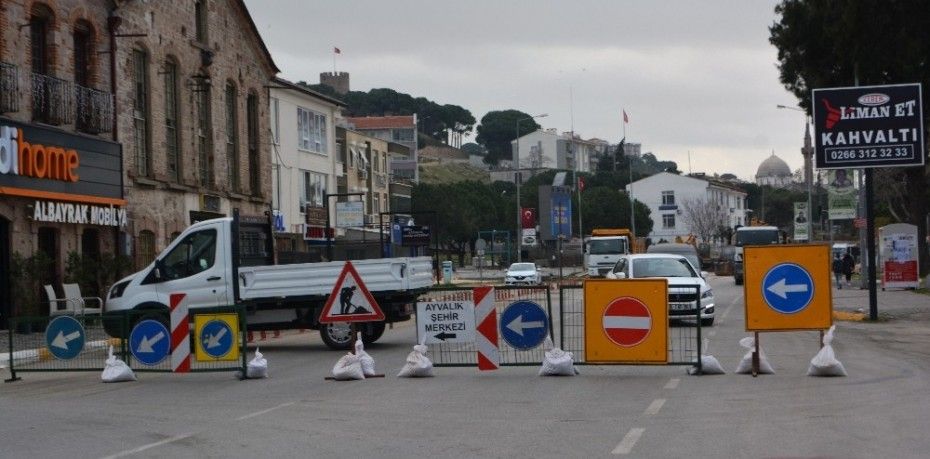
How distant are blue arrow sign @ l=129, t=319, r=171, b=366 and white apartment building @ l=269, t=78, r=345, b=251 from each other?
1344 inches

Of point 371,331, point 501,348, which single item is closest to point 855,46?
point 371,331

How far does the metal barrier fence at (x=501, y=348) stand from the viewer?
1691cm

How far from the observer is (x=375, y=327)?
23156 mm

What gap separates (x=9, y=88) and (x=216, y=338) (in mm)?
13371

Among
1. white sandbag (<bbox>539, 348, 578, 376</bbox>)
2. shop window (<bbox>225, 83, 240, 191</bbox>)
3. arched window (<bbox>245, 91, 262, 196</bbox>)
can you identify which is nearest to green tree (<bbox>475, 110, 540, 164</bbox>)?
arched window (<bbox>245, 91, 262, 196</bbox>)

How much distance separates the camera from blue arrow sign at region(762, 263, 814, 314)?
617 inches

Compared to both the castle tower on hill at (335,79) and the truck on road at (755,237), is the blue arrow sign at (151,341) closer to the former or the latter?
the truck on road at (755,237)

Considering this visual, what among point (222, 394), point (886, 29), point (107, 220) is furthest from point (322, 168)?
point (222, 394)

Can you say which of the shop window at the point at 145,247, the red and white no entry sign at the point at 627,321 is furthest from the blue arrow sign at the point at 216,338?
the shop window at the point at 145,247

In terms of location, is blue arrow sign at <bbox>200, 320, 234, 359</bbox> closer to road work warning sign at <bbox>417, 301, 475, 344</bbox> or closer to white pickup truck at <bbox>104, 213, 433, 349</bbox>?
road work warning sign at <bbox>417, 301, 475, 344</bbox>

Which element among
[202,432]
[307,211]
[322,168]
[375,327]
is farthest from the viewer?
[322,168]

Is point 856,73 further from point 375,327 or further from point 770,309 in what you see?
point 770,309

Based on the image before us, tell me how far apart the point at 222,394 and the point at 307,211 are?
40129mm

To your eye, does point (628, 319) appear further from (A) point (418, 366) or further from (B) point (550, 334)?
(A) point (418, 366)
